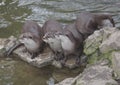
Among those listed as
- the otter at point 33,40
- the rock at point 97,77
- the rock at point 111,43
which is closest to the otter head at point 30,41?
the otter at point 33,40

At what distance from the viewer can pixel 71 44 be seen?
5801 millimetres

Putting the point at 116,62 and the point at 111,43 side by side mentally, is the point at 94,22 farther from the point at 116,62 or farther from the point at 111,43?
the point at 116,62

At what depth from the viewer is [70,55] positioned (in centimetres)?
598

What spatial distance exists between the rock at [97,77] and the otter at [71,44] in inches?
48.7

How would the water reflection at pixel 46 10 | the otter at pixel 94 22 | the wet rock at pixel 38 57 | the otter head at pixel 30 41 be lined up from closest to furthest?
the wet rock at pixel 38 57 < the otter head at pixel 30 41 < the otter at pixel 94 22 < the water reflection at pixel 46 10

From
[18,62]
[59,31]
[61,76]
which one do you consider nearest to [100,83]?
[61,76]

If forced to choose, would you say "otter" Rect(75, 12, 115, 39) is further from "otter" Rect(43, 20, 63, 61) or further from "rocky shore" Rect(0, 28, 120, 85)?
"rocky shore" Rect(0, 28, 120, 85)

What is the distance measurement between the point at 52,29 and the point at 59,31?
279mm

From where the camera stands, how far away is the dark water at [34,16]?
580 cm

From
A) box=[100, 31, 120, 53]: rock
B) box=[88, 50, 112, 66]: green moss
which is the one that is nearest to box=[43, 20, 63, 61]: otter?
box=[88, 50, 112, 66]: green moss

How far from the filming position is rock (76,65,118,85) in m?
4.15

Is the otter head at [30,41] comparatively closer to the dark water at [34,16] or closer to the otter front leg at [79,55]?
the dark water at [34,16]

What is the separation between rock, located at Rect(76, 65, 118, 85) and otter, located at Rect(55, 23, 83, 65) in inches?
48.7

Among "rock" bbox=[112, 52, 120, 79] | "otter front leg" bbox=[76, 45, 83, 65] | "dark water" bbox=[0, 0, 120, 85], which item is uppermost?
"rock" bbox=[112, 52, 120, 79]
